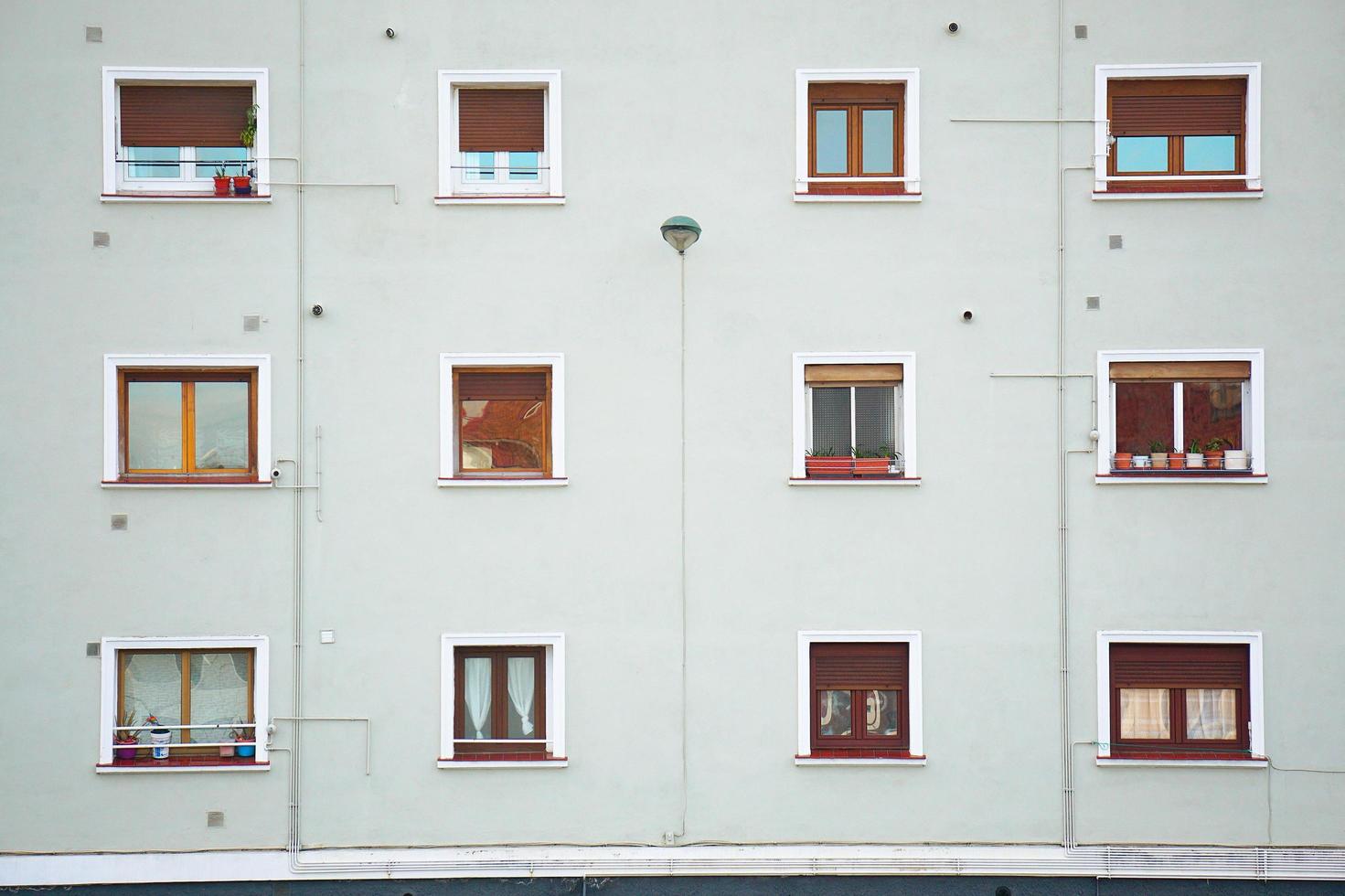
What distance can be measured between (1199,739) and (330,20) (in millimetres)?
10986

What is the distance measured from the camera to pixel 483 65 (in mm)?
9984

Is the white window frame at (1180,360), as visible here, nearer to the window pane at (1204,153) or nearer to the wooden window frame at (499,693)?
the window pane at (1204,153)

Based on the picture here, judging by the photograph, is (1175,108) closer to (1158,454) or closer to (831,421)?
(1158,454)

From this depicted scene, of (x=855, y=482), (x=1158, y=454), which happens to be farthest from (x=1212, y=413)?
(x=855, y=482)

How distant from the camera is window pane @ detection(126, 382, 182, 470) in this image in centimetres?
1006

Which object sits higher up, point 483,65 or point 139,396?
point 483,65

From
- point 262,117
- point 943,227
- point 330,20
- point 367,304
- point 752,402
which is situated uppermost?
point 330,20

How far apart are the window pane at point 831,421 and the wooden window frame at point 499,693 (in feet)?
11.2

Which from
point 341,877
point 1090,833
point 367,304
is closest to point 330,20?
point 367,304

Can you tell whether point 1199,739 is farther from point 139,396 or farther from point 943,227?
point 139,396

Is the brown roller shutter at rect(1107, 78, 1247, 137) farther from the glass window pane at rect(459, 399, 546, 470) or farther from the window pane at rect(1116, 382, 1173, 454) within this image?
the glass window pane at rect(459, 399, 546, 470)

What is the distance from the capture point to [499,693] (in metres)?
10.1

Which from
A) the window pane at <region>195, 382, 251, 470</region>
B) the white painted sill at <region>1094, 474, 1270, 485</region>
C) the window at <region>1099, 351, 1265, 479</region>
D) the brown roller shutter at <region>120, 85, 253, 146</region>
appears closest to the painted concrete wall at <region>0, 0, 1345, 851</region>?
the white painted sill at <region>1094, 474, 1270, 485</region>

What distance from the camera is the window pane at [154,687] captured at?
10.0 meters
